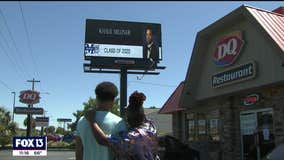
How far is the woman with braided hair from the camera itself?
4.35 m

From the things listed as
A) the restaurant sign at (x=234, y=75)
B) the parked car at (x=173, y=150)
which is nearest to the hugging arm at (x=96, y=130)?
the restaurant sign at (x=234, y=75)

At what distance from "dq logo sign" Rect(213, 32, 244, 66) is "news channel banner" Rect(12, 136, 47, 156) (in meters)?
7.97

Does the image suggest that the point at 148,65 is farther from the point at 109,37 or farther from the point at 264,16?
the point at 264,16

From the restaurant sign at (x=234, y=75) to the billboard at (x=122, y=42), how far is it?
11.2 meters

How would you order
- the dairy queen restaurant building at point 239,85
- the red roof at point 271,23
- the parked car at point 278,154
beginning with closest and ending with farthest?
the parked car at point 278,154 < the red roof at point 271,23 < the dairy queen restaurant building at point 239,85

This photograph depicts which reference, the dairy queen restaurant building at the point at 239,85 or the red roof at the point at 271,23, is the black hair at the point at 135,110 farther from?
the red roof at the point at 271,23

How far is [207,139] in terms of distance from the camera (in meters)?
20.7

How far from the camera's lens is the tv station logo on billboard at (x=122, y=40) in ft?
92.3

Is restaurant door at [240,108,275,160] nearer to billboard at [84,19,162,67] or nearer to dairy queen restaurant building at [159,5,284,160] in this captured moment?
dairy queen restaurant building at [159,5,284,160]

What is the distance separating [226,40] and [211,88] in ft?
6.84

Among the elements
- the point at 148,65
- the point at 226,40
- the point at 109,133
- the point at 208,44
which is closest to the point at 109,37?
the point at 148,65

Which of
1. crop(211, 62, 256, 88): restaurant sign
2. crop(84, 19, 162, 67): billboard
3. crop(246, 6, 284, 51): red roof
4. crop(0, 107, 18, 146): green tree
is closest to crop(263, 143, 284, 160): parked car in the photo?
crop(246, 6, 284, 51): red roof

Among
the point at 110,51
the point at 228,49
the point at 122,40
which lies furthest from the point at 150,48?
the point at 228,49

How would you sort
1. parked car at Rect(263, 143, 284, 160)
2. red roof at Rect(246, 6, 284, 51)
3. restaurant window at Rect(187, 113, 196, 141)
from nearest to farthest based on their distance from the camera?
1. parked car at Rect(263, 143, 284, 160)
2. red roof at Rect(246, 6, 284, 51)
3. restaurant window at Rect(187, 113, 196, 141)
